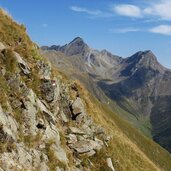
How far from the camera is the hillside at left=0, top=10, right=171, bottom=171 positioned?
25562 millimetres

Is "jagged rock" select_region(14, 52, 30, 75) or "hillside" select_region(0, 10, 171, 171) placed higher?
"jagged rock" select_region(14, 52, 30, 75)

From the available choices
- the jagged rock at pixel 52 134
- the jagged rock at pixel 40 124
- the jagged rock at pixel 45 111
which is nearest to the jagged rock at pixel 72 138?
the jagged rock at pixel 52 134

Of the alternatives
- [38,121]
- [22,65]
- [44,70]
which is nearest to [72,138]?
[38,121]

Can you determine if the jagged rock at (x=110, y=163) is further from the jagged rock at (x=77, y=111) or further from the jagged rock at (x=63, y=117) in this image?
the jagged rock at (x=63, y=117)

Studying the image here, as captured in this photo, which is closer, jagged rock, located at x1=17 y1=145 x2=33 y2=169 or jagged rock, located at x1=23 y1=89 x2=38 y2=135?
jagged rock, located at x1=17 y1=145 x2=33 y2=169

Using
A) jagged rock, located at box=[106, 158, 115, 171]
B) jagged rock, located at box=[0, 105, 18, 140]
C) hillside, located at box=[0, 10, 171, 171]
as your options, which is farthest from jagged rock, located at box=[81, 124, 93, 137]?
jagged rock, located at box=[0, 105, 18, 140]

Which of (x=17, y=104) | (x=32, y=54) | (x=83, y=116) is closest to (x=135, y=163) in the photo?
(x=83, y=116)

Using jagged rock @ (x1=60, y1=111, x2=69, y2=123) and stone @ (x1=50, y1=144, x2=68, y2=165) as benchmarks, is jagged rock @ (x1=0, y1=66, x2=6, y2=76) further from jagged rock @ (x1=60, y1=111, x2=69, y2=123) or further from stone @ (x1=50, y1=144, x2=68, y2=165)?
jagged rock @ (x1=60, y1=111, x2=69, y2=123)

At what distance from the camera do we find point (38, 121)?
28828 millimetres

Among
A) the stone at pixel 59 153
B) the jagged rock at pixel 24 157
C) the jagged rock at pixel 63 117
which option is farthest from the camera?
the jagged rock at pixel 63 117

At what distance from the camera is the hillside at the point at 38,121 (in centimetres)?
2556

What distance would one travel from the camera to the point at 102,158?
111 ft

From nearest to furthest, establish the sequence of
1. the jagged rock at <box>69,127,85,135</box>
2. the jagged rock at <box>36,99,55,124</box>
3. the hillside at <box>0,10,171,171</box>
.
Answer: the hillside at <box>0,10,171,171</box> → the jagged rock at <box>36,99,55,124</box> → the jagged rock at <box>69,127,85,135</box>

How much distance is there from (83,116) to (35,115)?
9242mm
